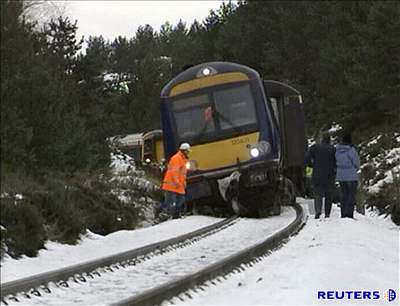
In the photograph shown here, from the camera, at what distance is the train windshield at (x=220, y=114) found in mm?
15023

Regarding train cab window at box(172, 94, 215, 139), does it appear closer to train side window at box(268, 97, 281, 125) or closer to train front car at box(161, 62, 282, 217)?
train front car at box(161, 62, 282, 217)

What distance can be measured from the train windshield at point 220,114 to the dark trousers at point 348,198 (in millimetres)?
2901

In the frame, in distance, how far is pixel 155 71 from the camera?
179 feet

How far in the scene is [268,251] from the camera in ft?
29.8

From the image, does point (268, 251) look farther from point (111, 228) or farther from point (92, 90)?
point (92, 90)

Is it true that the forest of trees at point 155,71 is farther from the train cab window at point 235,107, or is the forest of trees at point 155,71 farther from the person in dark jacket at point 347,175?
the person in dark jacket at point 347,175

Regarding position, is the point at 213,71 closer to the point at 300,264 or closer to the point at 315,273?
the point at 300,264

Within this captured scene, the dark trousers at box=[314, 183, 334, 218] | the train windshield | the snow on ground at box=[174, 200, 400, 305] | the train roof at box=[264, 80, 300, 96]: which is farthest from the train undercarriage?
the snow on ground at box=[174, 200, 400, 305]

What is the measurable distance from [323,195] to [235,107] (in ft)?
9.84

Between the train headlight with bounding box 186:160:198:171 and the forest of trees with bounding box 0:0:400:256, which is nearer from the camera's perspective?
the forest of trees with bounding box 0:0:400:256

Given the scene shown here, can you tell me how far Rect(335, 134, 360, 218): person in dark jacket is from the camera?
12641 mm

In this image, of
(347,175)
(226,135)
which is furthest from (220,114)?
(347,175)

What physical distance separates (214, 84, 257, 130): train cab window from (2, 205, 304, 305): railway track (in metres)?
4.09

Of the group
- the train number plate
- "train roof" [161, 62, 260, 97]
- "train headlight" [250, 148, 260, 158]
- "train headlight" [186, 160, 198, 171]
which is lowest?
the train number plate
